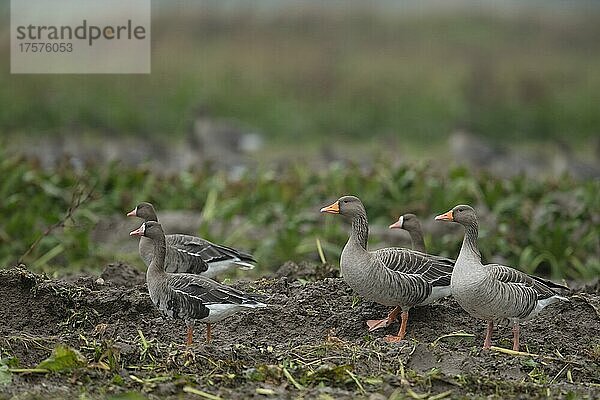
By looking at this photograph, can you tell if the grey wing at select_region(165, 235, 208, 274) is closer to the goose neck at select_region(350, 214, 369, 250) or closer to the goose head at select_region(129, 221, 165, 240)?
the goose head at select_region(129, 221, 165, 240)

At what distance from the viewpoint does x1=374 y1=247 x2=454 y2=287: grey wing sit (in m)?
9.05

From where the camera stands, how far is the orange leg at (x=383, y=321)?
9.14 m

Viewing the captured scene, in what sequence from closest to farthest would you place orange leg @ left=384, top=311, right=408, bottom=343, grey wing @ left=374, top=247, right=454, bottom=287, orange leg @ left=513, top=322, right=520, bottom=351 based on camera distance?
orange leg @ left=513, top=322, right=520, bottom=351 < orange leg @ left=384, top=311, right=408, bottom=343 < grey wing @ left=374, top=247, right=454, bottom=287

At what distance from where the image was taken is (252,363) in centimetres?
793

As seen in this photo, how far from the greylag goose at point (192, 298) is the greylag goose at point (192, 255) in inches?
49.2

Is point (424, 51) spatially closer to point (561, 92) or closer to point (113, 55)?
point (561, 92)

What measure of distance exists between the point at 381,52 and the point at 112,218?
15.2 meters

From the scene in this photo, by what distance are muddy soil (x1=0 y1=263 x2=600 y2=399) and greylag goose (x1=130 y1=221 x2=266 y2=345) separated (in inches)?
9.8

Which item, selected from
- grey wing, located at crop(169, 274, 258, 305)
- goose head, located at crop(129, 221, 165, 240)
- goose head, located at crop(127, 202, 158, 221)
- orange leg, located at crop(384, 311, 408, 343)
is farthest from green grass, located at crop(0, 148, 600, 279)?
orange leg, located at crop(384, 311, 408, 343)

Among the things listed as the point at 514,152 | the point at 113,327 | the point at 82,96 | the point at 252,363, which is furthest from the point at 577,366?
the point at 82,96

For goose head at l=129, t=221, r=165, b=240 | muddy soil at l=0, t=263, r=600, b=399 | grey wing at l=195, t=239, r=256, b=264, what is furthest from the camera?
grey wing at l=195, t=239, r=256, b=264

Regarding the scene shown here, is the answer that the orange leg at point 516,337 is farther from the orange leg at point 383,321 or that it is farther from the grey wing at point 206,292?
the grey wing at point 206,292

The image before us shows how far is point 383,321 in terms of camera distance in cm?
921

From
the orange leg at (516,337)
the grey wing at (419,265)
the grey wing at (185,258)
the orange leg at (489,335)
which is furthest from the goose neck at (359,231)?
the grey wing at (185,258)
